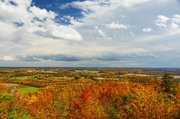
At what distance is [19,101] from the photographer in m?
15.9

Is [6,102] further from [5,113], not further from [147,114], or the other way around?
[147,114]

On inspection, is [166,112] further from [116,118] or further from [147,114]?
[116,118]

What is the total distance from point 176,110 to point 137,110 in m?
3.87

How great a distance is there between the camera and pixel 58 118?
2111cm

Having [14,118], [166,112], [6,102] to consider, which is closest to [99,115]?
[166,112]

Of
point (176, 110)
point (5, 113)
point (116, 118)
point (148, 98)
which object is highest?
point (148, 98)

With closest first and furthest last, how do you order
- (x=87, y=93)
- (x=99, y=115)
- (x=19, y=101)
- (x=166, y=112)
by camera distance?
(x=166, y=112) → (x=99, y=115) → (x=19, y=101) → (x=87, y=93)

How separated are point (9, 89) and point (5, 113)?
454 cm

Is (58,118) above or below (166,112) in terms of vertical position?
below

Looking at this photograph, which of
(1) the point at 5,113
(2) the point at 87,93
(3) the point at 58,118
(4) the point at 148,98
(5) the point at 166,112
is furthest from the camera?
(3) the point at 58,118

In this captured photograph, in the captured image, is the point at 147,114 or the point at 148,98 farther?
the point at 148,98

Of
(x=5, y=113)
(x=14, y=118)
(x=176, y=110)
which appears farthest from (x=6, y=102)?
(x=176, y=110)

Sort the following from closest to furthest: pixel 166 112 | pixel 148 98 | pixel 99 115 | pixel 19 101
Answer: pixel 166 112 < pixel 148 98 < pixel 99 115 < pixel 19 101

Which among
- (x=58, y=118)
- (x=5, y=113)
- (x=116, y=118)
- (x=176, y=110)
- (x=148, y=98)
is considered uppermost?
(x=148, y=98)
